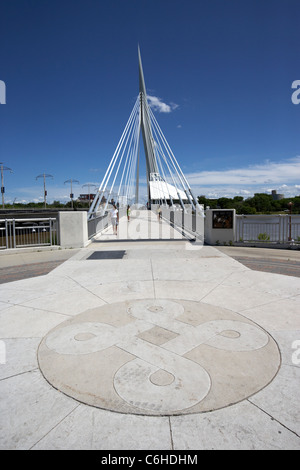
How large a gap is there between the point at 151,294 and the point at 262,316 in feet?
7.16

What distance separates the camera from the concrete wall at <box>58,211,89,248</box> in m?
12.7

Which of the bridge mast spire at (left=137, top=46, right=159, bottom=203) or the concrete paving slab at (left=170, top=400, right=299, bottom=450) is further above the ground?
the bridge mast spire at (left=137, top=46, right=159, bottom=203)

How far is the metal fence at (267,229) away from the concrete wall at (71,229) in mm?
6676

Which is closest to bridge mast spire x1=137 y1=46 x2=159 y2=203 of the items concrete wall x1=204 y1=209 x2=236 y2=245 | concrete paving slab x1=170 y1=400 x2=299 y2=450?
concrete wall x1=204 y1=209 x2=236 y2=245

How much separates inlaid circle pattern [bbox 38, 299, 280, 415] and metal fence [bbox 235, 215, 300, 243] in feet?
27.5

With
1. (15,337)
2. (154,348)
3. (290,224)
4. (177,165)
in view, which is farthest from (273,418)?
(177,165)

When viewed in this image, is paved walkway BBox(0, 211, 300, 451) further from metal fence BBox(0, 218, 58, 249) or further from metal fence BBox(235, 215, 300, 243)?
metal fence BBox(235, 215, 300, 243)

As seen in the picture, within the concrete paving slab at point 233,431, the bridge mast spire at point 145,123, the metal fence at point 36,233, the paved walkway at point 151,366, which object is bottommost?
the concrete paving slab at point 233,431

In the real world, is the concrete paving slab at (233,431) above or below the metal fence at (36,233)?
below

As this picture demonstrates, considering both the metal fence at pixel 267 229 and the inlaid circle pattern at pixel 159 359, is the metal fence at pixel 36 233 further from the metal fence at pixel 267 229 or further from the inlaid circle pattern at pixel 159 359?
the inlaid circle pattern at pixel 159 359

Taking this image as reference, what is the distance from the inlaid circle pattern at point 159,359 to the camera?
9.41 ft

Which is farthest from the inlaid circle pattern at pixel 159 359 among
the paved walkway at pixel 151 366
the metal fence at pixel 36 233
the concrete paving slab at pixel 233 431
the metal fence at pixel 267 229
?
the metal fence at pixel 267 229

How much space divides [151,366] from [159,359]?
0.17m
